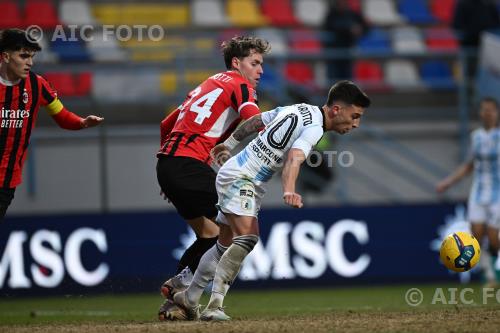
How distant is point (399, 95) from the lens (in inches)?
721

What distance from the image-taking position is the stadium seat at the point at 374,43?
61.7ft

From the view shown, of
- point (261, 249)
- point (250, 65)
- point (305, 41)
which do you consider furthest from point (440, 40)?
point (250, 65)

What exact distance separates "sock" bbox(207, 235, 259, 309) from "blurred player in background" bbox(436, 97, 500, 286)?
6.27 metres

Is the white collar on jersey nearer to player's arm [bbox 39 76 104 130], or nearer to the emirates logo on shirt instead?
the emirates logo on shirt

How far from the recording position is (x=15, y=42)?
9.10 metres

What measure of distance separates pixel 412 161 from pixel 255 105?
8.60 m

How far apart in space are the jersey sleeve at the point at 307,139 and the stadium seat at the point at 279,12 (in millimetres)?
11511

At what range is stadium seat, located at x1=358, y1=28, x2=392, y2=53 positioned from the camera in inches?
741

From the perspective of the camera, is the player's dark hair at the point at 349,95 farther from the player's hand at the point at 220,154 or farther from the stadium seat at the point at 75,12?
the stadium seat at the point at 75,12

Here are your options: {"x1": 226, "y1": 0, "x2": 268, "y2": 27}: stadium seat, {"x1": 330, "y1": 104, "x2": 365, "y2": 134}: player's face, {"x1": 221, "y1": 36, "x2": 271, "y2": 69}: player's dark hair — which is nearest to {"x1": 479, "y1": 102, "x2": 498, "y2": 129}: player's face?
{"x1": 221, "y1": 36, "x2": 271, "y2": 69}: player's dark hair

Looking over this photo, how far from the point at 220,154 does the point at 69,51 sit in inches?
320

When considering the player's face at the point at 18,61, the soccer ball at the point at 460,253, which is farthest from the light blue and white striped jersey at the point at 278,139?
the player's face at the point at 18,61

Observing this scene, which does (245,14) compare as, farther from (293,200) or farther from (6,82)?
(293,200)

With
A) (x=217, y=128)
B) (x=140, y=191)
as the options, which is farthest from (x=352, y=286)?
(x=217, y=128)
